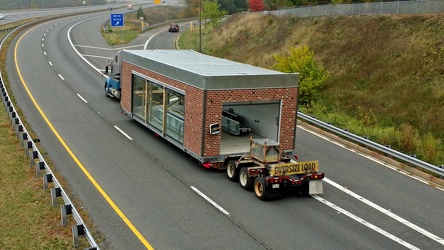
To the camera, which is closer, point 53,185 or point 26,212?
point 26,212

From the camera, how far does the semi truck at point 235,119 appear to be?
16.7 meters

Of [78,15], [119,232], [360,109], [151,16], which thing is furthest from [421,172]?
[151,16]

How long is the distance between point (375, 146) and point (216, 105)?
7641 millimetres

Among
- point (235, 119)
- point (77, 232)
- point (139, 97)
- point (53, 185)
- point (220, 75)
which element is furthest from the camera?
point (139, 97)

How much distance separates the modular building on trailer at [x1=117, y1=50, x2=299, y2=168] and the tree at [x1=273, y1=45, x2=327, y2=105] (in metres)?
9.84

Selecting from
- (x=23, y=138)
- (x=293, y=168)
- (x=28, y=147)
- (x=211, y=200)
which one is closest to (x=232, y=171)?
(x=211, y=200)

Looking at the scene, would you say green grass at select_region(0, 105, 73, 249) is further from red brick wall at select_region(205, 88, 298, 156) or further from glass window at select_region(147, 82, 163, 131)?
red brick wall at select_region(205, 88, 298, 156)

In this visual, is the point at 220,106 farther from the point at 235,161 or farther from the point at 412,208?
the point at 412,208

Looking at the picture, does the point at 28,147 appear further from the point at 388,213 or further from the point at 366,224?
the point at 388,213

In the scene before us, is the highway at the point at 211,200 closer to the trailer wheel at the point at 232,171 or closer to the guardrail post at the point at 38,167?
the trailer wheel at the point at 232,171

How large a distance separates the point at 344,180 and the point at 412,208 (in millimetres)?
3005

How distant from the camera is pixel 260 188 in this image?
16359mm

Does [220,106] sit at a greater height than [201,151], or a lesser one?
greater

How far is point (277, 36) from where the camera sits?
163ft
